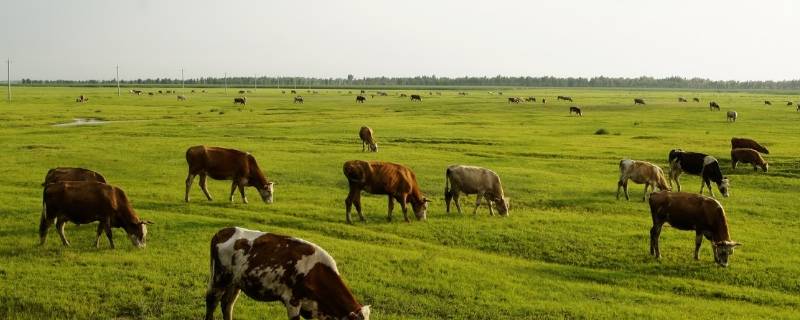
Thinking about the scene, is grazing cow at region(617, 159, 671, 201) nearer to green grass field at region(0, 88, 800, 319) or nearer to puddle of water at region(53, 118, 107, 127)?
green grass field at region(0, 88, 800, 319)

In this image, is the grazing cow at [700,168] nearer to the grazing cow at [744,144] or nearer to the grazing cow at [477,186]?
the grazing cow at [477,186]

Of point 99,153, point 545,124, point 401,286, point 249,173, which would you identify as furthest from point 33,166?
point 545,124

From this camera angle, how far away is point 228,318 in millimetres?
9992

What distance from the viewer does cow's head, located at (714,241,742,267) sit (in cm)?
1438

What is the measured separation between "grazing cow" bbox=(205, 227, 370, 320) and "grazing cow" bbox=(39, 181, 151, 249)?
19.1ft

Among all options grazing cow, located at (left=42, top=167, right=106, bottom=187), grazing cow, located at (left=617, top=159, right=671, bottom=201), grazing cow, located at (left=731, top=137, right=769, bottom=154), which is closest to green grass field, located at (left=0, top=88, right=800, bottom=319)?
grazing cow, located at (left=617, top=159, right=671, bottom=201)

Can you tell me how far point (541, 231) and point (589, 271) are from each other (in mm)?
3264

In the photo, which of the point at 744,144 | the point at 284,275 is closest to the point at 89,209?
the point at 284,275

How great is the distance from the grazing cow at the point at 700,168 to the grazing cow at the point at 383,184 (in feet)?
38.3

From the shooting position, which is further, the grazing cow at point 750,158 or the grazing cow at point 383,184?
the grazing cow at point 750,158

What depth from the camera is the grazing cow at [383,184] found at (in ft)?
59.2

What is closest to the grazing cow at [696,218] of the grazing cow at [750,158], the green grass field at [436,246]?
the green grass field at [436,246]

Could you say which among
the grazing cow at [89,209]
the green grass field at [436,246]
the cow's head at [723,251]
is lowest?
the green grass field at [436,246]

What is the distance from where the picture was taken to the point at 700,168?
79.8 ft
